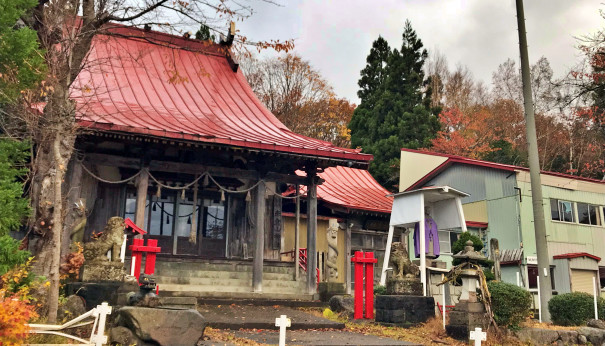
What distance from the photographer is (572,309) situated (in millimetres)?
14484

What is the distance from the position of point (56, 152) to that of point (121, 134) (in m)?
5.44

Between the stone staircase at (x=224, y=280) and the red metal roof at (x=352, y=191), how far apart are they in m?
4.60

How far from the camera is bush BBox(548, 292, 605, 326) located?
1442 cm

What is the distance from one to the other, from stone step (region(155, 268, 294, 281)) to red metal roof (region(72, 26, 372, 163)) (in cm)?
369

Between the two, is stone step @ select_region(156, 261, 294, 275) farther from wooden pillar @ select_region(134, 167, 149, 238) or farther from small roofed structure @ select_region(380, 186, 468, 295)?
small roofed structure @ select_region(380, 186, 468, 295)

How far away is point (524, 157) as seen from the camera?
1341 inches

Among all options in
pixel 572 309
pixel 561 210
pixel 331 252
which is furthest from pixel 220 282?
pixel 561 210

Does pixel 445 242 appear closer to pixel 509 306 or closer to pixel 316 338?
pixel 509 306

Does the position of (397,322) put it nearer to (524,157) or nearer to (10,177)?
(10,177)

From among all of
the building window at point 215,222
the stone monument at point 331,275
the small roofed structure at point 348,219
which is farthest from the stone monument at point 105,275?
the small roofed structure at point 348,219

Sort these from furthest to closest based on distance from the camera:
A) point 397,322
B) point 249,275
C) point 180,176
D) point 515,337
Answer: point 180,176
point 249,275
point 397,322
point 515,337

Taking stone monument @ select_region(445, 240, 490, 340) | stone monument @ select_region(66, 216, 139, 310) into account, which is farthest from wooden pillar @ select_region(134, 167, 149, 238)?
stone monument @ select_region(445, 240, 490, 340)

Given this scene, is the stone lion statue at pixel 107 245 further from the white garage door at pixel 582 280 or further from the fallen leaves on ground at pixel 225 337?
the white garage door at pixel 582 280

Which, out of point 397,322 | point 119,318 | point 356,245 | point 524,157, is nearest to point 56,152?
point 119,318
